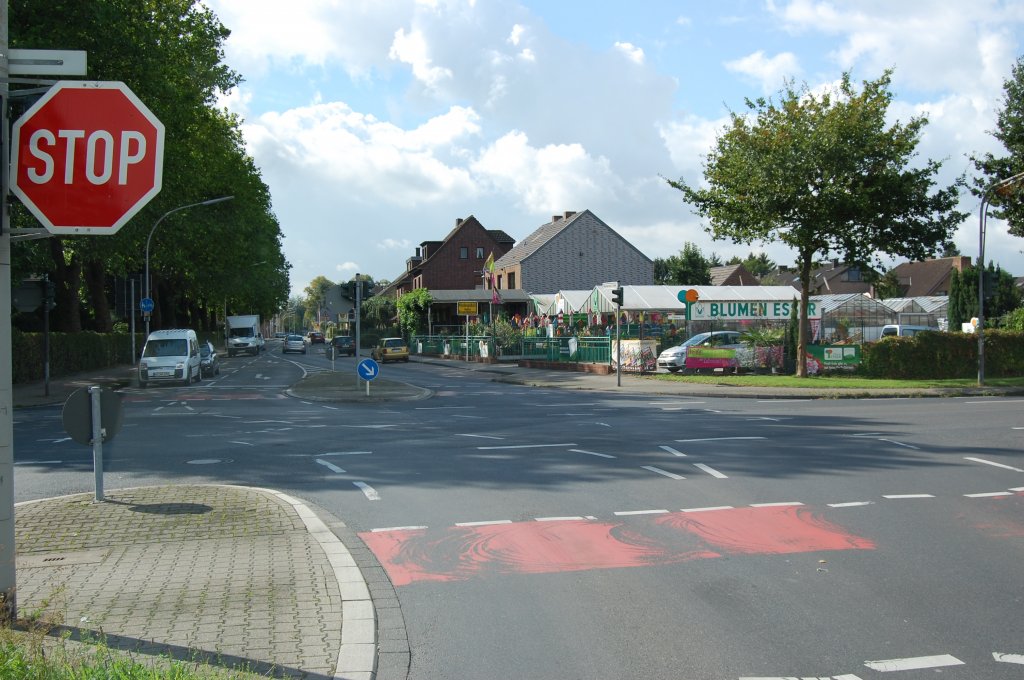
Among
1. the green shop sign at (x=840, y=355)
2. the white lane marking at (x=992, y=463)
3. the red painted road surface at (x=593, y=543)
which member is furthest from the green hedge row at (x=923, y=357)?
the red painted road surface at (x=593, y=543)

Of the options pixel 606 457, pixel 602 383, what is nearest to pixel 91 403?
pixel 606 457

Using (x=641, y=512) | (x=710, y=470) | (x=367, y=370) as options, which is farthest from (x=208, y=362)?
(x=641, y=512)

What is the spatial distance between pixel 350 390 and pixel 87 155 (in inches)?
857

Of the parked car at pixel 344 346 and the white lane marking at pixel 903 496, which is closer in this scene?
the white lane marking at pixel 903 496

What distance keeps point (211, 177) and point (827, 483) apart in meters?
39.2

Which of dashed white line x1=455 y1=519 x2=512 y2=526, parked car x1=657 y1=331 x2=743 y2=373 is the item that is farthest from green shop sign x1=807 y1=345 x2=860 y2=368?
dashed white line x1=455 y1=519 x2=512 y2=526

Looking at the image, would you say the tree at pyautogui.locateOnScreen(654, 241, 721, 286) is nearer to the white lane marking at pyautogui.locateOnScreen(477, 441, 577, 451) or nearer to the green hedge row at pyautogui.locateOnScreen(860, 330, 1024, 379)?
the green hedge row at pyautogui.locateOnScreen(860, 330, 1024, 379)

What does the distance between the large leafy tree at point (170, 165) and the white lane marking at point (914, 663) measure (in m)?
5.60

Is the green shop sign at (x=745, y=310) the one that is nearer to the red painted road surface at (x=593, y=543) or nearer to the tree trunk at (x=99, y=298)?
the red painted road surface at (x=593, y=543)

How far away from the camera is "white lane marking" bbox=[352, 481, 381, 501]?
9260mm

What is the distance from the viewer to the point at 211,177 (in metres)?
43.1

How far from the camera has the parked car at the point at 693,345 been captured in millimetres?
32344

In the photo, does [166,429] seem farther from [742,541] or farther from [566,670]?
[566,670]

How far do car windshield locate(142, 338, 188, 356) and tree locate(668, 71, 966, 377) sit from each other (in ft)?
64.4
